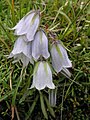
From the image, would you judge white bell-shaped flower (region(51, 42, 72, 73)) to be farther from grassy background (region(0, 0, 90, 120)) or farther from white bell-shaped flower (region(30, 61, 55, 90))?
grassy background (region(0, 0, 90, 120))

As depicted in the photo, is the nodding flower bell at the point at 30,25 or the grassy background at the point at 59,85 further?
the grassy background at the point at 59,85

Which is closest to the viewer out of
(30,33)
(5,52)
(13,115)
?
(30,33)

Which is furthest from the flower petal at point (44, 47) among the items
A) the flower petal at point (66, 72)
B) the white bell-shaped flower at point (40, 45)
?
the flower petal at point (66, 72)

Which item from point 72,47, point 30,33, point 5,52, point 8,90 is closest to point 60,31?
point 72,47

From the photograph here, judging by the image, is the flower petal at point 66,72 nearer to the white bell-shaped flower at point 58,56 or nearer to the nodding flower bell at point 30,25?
the white bell-shaped flower at point 58,56

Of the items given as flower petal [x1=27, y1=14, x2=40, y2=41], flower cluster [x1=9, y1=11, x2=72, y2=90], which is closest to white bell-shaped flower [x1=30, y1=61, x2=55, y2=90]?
flower cluster [x1=9, y1=11, x2=72, y2=90]

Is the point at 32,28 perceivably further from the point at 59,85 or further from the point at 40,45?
the point at 59,85

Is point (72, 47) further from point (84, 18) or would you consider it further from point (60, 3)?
point (60, 3)
